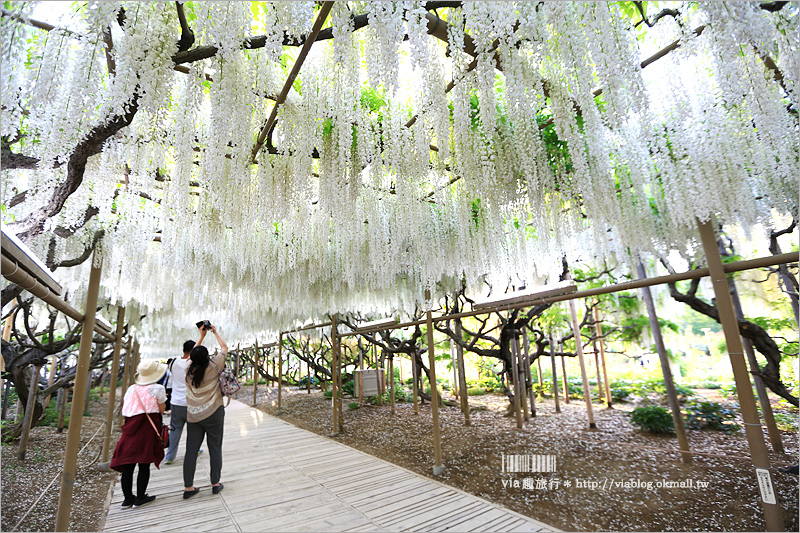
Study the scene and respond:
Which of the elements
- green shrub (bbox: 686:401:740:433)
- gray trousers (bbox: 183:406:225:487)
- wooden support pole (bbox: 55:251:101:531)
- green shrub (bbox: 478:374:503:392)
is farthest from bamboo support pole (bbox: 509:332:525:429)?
green shrub (bbox: 478:374:503:392)

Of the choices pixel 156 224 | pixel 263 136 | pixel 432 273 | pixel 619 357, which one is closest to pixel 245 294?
pixel 156 224

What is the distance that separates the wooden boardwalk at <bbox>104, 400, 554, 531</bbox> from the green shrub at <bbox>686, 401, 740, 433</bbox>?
4.49 meters

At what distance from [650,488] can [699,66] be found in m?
3.60

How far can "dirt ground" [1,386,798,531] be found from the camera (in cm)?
271

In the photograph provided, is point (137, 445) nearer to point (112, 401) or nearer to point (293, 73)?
point (112, 401)

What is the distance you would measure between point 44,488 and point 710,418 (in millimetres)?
8588

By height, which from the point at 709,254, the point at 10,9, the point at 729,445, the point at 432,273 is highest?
the point at 10,9

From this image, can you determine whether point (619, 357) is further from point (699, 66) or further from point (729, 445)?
point (699, 66)

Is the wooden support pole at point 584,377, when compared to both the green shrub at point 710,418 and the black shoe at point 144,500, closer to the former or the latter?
the green shrub at point 710,418

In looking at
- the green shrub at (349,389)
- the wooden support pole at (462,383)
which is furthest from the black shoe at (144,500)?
the green shrub at (349,389)

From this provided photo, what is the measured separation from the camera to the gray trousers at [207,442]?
10.6 ft

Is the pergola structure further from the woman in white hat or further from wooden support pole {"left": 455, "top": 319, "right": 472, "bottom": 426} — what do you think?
wooden support pole {"left": 455, "top": 319, "right": 472, "bottom": 426}

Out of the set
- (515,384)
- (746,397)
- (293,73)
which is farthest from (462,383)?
(293,73)

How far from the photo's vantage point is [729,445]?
4.35 meters
